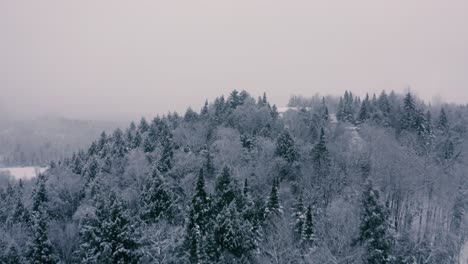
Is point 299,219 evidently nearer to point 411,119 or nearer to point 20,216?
point 20,216

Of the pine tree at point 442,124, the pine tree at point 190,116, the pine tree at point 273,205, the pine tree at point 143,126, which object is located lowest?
the pine tree at point 273,205

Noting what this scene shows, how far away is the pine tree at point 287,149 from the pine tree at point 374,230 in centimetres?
1885

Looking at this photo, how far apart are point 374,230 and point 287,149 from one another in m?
21.9

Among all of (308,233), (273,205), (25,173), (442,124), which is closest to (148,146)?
(273,205)

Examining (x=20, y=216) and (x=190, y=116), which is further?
(x=190, y=116)

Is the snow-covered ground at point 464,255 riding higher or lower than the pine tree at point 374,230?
lower

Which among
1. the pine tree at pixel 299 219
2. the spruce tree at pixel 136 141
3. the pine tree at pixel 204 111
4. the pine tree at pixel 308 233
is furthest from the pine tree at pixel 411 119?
the spruce tree at pixel 136 141

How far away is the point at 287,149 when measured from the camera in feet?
159

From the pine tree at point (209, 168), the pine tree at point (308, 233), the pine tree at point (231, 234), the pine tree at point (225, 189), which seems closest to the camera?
the pine tree at point (231, 234)

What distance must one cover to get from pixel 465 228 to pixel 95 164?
1754 inches

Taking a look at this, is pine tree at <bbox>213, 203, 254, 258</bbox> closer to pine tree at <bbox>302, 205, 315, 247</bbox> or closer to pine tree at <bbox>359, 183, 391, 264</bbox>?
pine tree at <bbox>302, 205, 315, 247</bbox>

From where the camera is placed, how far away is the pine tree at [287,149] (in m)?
48.0

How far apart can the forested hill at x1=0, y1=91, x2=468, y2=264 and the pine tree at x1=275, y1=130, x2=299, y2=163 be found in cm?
13

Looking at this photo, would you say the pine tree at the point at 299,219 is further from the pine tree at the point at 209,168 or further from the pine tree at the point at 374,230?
the pine tree at the point at 209,168
